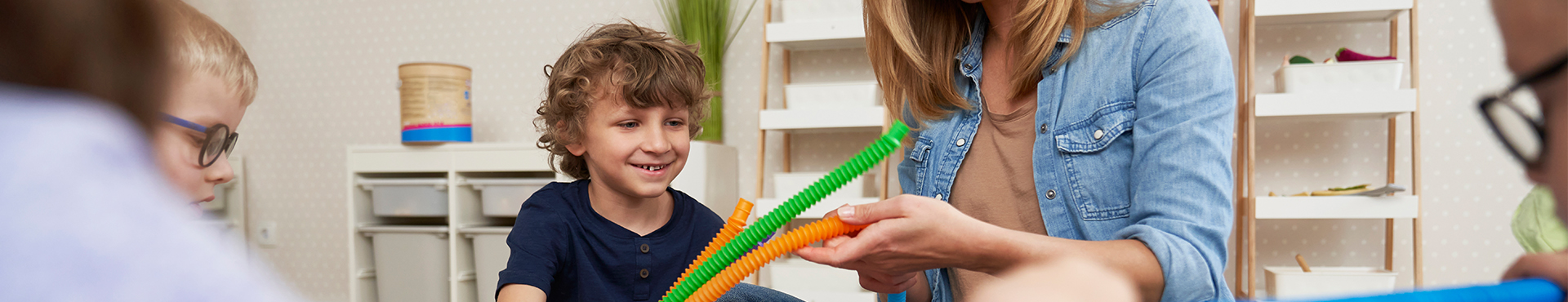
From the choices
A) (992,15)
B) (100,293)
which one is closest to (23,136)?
(100,293)

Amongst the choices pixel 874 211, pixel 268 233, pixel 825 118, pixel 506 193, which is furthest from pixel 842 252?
pixel 268 233

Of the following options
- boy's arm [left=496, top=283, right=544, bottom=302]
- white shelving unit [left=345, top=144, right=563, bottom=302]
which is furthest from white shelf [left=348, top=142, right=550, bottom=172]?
boy's arm [left=496, top=283, right=544, bottom=302]

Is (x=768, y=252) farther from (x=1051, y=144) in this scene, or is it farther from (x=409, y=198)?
(x=409, y=198)

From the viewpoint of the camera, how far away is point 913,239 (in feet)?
2.41

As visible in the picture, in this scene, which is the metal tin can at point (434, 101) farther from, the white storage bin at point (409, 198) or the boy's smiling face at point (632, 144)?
the boy's smiling face at point (632, 144)

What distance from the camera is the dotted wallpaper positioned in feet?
7.07

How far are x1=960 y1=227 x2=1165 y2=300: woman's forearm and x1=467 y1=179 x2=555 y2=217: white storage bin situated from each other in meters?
1.82

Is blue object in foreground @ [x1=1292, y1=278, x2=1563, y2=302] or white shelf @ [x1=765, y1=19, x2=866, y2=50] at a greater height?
white shelf @ [x1=765, y1=19, x2=866, y2=50]

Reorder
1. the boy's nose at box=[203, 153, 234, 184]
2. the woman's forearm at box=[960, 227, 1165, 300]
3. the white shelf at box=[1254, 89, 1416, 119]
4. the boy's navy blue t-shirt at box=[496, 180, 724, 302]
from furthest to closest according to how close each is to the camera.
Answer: the white shelf at box=[1254, 89, 1416, 119] < the boy's navy blue t-shirt at box=[496, 180, 724, 302] < the woman's forearm at box=[960, 227, 1165, 300] < the boy's nose at box=[203, 153, 234, 184]

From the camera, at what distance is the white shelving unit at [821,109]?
85.3 inches

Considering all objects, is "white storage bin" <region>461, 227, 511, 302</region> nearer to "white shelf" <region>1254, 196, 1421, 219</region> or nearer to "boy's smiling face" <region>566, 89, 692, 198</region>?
"boy's smiling face" <region>566, 89, 692, 198</region>

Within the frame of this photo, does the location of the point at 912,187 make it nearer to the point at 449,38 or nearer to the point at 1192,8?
the point at 1192,8

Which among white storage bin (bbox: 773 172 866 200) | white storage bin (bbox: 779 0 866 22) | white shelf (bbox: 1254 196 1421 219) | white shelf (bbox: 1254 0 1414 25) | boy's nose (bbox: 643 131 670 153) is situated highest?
white storage bin (bbox: 779 0 866 22)

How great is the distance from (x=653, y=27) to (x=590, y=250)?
4.86 feet
